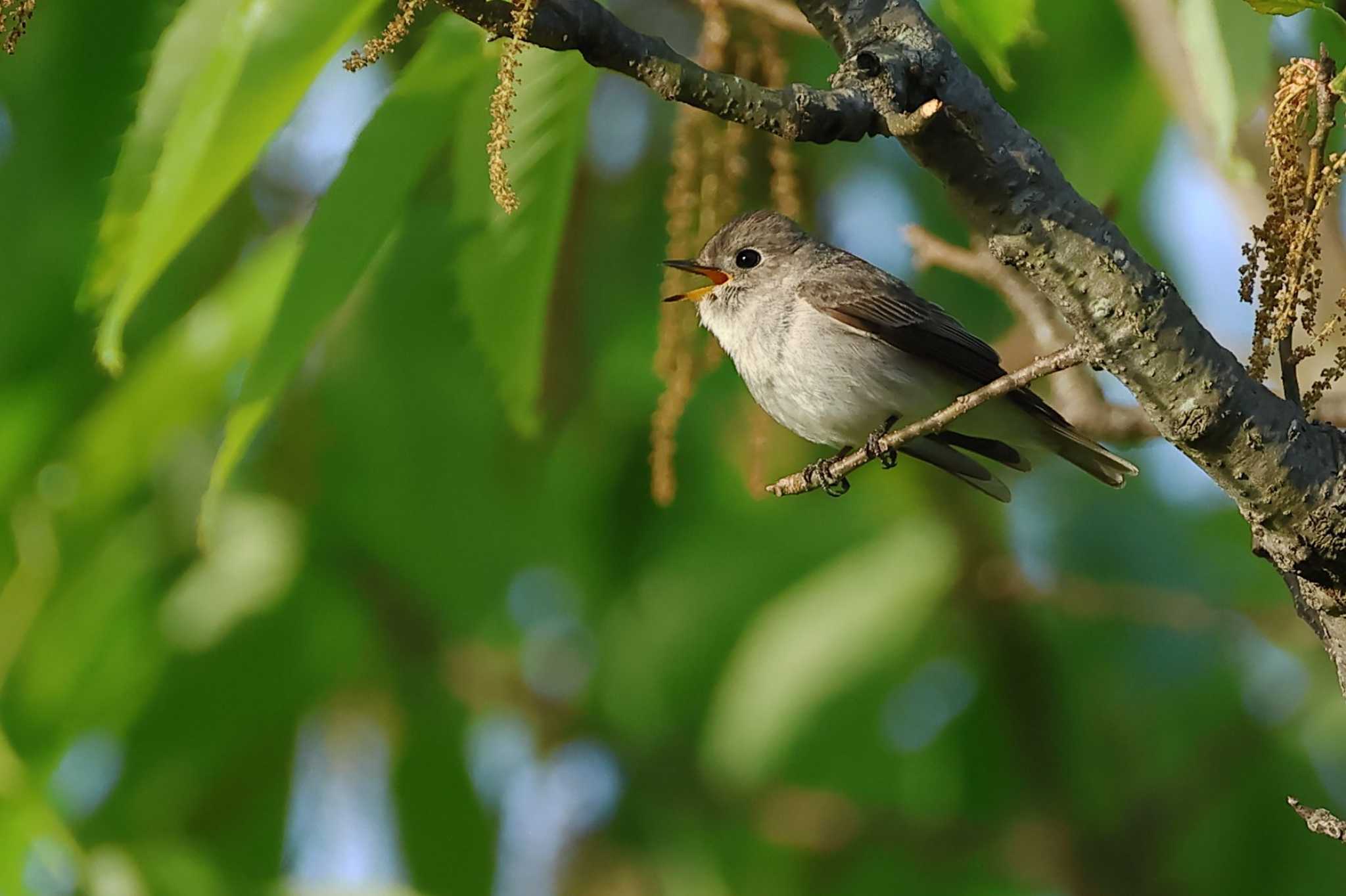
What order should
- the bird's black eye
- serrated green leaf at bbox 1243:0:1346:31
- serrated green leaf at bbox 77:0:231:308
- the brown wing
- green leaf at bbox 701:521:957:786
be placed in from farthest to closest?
the bird's black eye, green leaf at bbox 701:521:957:786, the brown wing, serrated green leaf at bbox 77:0:231:308, serrated green leaf at bbox 1243:0:1346:31

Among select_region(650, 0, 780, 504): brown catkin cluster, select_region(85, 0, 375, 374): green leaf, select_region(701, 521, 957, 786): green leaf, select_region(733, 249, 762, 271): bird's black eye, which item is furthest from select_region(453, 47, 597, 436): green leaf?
select_region(733, 249, 762, 271): bird's black eye

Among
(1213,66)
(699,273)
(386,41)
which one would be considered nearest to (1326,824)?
(1213,66)

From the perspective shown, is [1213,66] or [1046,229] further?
[1213,66]

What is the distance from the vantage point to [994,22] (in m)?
2.62

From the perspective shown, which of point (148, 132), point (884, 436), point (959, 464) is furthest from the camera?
point (959, 464)

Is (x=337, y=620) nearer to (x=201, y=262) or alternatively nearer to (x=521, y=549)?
(x=521, y=549)

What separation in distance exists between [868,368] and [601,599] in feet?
4.66

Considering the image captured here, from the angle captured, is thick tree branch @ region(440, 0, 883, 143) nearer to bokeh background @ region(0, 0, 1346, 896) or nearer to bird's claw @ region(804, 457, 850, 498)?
bird's claw @ region(804, 457, 850, 498)

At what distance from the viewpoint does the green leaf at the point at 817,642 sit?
4684 millimetres

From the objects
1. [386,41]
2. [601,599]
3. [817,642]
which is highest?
[386,41]

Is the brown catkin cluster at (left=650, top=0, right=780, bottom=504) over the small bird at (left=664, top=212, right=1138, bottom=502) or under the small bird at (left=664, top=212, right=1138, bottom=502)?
over

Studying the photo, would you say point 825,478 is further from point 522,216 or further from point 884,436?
point 522,216

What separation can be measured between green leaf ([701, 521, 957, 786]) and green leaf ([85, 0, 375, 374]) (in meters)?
2.64

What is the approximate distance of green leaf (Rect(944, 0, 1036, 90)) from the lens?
8.57 ft
